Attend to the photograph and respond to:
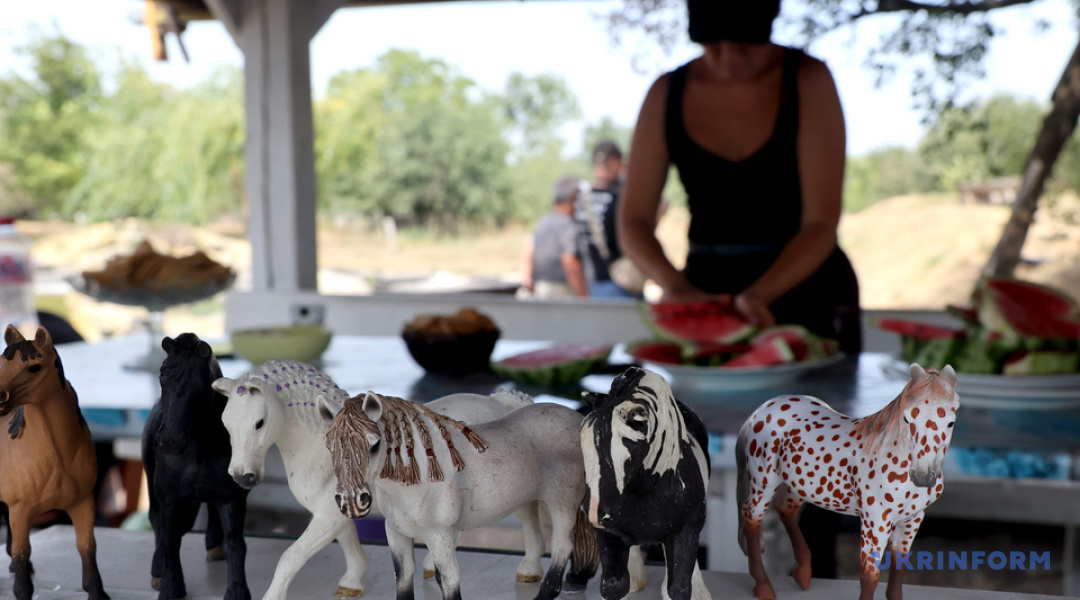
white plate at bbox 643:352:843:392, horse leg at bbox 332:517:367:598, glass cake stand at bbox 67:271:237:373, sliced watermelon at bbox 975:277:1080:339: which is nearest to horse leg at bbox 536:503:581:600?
horse leg at bbox 332:517:367:598

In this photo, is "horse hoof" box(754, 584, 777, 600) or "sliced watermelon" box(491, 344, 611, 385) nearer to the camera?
"horse hoof" box(754, 584, 777, 600)

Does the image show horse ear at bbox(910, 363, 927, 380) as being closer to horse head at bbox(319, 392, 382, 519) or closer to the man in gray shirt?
horse head at bbox(319, 392, 382, 519)

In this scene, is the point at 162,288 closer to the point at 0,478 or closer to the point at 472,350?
the point at 472,350

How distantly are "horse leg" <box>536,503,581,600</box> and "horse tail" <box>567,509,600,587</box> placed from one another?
46mm

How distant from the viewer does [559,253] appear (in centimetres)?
673

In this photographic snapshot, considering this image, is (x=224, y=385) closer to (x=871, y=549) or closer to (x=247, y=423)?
(x=247, y=423)

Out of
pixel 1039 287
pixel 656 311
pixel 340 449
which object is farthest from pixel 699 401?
pixel 340 449

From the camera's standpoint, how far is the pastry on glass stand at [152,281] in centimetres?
200

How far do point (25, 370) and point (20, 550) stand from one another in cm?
20

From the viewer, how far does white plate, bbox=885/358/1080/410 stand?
1.45 m

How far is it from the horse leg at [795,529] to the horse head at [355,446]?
0.43m

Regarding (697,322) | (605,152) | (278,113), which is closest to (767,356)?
(697,322)

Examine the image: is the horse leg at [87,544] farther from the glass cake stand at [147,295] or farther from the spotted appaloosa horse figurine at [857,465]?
the glass cake stand at [147,295]

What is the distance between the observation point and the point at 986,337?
1499 millimetres
